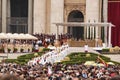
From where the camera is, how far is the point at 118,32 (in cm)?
7069

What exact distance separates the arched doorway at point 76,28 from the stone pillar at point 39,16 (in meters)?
3.93

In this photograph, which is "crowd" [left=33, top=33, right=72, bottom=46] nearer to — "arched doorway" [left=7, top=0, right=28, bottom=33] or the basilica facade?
the basilica facade

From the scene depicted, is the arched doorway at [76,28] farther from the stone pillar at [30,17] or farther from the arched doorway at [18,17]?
the arched doorway at [18,17]

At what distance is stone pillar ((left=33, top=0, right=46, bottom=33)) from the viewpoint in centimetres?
7019

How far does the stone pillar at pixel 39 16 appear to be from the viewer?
230ft

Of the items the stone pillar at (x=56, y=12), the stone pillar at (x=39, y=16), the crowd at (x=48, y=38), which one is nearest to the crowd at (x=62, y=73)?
the crowd at (x=48, y=38)

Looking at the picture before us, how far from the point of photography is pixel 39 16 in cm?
7056

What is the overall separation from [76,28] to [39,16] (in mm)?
5825

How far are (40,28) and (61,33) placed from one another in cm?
416

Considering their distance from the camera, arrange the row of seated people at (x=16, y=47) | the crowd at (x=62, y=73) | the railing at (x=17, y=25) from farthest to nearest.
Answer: the railing at (x=17, y=25) < the row of seated people at (x=16, y=47) < the crowd at (x=62, y=73)

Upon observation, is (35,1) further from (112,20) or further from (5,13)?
(112,20)

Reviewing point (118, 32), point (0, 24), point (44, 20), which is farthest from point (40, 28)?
point (118, 32)

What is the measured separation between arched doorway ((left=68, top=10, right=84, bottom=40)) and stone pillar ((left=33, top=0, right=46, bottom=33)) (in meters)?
3.93

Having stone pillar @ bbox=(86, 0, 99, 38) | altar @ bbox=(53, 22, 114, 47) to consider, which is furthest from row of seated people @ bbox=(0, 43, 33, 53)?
stone pillar @ bbox=(86, 0, 99, 38)
